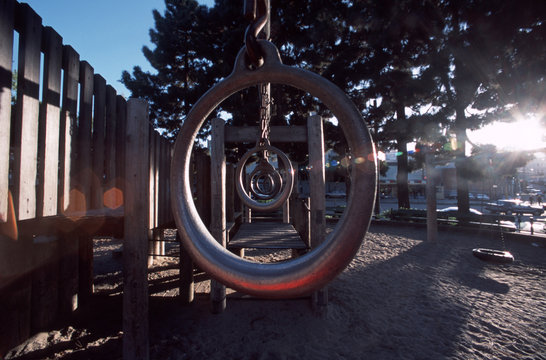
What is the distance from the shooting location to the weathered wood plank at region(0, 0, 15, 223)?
60.6 inches

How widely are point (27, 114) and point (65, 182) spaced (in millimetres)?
580

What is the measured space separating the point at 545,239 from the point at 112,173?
10834 mm

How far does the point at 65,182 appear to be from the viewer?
2.10 metres

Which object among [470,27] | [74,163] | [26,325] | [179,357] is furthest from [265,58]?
[470,27]

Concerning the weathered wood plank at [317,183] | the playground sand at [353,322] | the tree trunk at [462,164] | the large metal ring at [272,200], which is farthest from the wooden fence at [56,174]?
the tree trunk at [462,164]

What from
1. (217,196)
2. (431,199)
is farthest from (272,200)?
(431,199)

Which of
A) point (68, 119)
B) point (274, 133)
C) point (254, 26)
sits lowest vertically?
point (254, 26)

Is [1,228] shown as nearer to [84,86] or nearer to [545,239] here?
[84,86]

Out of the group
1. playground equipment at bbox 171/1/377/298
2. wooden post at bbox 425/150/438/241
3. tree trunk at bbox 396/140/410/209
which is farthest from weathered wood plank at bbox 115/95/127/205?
tree trunk at bbox 396/140/410/209

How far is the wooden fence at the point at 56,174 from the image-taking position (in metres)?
1.70

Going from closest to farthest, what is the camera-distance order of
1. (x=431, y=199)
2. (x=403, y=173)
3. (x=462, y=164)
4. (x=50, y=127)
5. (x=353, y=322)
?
(x=50, y=127)
(x=353, y=322)
(x=431, y=199)
(x=462, y=164)
(x=403, y=173)

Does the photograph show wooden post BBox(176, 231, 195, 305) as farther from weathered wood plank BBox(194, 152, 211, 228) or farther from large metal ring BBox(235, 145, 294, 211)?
large metal ring BBox(235, 145, 294, 211)

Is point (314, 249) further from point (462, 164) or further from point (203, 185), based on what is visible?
point (462, 164)

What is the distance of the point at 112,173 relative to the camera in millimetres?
2656
